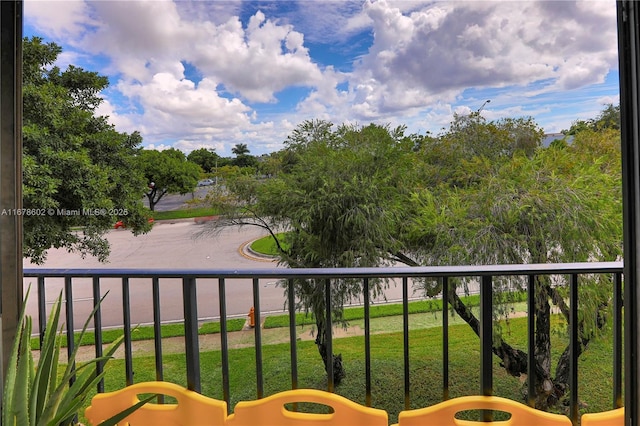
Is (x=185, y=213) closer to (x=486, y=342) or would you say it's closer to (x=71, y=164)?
(x=71, y=164)

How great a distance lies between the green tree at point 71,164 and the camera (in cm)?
242

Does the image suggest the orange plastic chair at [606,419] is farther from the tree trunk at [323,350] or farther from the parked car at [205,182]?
the parked car at [205,182]

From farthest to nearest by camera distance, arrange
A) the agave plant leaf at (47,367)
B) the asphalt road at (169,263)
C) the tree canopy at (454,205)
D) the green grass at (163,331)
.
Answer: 1. the tree canopy at (454,205)
2. the green grass at (163,331)
3. the asphalt road at (169,263)
4. the agave plant leaf at (47,367)

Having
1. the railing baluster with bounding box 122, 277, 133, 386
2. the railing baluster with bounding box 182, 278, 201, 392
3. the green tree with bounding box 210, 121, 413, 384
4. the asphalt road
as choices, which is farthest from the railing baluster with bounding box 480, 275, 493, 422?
the green tree with bounding box 210, 121, 413, 384

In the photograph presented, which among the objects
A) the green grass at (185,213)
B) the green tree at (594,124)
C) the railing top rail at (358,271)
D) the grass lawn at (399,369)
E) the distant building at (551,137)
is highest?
the green tree at (594,124)

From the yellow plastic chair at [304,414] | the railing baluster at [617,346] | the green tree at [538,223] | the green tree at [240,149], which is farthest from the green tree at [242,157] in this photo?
the railing baluster at [617,346]

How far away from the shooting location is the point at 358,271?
4.38 ft

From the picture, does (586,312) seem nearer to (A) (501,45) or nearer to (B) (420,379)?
(B) (420,379)

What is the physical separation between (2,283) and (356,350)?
3575 millimetres

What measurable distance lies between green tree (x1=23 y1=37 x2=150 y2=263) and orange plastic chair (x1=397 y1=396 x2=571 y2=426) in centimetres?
215

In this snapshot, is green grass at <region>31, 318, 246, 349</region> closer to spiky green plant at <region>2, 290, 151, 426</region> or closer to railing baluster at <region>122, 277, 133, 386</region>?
railing baluster at <region>122, 277, 133, 386</region>

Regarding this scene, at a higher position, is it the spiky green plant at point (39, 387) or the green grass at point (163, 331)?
the spiky green plant at point (39, 387)

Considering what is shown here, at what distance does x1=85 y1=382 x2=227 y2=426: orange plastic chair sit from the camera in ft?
4.69

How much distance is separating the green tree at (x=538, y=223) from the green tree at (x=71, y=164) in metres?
2.60
